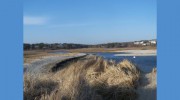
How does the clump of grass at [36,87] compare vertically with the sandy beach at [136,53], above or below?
below

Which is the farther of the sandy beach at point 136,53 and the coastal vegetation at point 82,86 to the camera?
the sandy beach at point 136,53

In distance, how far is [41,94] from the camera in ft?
20.4

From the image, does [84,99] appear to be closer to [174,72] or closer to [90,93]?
[90,93]

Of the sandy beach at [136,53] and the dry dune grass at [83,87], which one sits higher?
the sandy beach at [136,53]

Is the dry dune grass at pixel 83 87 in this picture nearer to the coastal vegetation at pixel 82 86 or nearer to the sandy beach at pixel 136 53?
the coastal vegetation at pixel 82 86

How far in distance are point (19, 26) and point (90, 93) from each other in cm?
346

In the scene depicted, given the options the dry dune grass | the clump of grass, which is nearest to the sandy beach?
the dry dune grass

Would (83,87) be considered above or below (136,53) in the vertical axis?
below

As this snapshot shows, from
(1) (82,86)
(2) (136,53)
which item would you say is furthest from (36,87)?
(2) (136,53)

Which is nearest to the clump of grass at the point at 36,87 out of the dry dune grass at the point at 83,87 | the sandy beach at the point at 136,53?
the dry dune grass at the point at 83,87

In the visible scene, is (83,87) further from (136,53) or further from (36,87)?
(136,53)

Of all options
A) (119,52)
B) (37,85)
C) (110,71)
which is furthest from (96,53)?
(37,85)

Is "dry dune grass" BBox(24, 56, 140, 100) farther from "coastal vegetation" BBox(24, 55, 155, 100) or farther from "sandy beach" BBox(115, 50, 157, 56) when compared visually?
"sandy beach" BBox(115, 50, 157, 56)

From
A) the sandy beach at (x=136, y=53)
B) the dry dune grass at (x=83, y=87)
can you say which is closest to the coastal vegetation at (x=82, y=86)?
the dry dune grass at (x=83, y=87)
